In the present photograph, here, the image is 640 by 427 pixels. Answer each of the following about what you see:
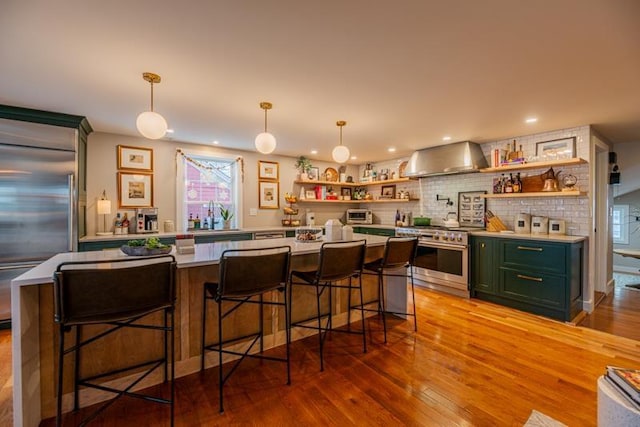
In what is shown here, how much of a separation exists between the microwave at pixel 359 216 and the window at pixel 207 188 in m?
2.51

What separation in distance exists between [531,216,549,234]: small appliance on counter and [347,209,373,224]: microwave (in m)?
2.89

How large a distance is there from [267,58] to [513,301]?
12.8ft

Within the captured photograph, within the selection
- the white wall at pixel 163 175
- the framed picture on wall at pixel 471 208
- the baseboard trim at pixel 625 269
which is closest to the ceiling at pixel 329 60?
the white wall at pixel 163 175

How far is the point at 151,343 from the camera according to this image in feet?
6.50

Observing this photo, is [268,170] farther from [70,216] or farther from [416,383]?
[416,383]

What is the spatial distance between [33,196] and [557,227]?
19.9ft

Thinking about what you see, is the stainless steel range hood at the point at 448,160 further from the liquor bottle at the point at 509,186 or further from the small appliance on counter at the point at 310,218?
the small appliance on counter at the point at 310,218

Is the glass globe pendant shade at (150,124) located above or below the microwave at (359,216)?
above

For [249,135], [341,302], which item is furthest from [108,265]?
A: [249,135]

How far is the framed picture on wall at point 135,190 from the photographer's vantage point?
12.9 feet

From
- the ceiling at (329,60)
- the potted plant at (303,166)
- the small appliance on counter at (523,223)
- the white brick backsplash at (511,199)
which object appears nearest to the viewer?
the ceiling at (329,60)

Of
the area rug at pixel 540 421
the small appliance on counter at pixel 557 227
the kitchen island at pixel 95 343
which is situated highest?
the small appliance on counter at pixel 557 227

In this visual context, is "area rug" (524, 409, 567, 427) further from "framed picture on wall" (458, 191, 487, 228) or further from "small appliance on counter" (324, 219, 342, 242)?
"framed picture on wall" (458, 191, 487, 228)

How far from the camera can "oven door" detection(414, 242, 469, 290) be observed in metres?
4.04
